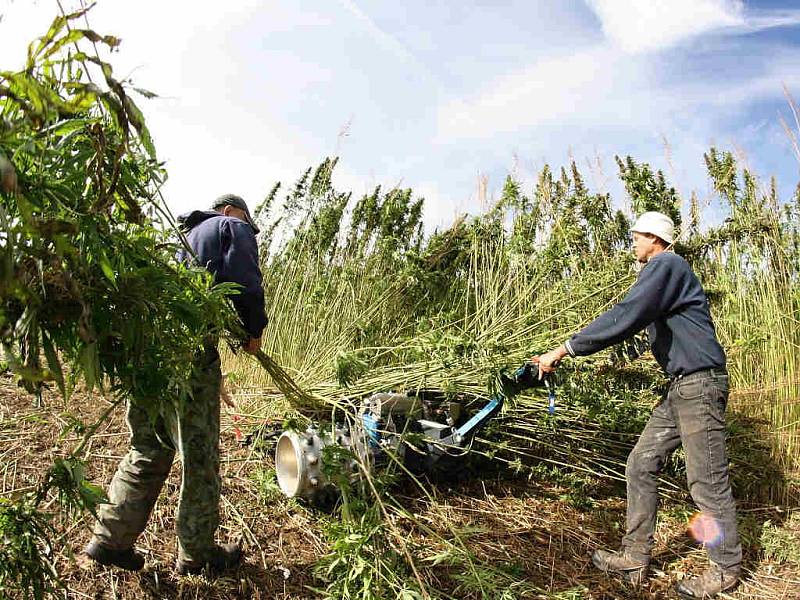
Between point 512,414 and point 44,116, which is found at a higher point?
point 44,116

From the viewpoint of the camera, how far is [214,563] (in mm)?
2678

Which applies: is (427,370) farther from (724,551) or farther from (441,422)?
(724,551)

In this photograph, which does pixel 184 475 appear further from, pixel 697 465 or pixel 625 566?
pixel 697 465

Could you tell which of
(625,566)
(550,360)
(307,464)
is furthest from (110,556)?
(625,566)

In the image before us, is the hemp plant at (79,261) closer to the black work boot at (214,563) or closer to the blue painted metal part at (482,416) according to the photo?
the black work boot at (214,563)

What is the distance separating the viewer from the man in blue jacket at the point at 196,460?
2477mm

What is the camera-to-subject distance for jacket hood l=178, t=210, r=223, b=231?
2.91 m

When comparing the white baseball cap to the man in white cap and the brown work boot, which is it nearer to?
the man in white cap

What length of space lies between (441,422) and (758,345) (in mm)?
2214

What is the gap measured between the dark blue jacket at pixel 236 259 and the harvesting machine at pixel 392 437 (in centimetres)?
67

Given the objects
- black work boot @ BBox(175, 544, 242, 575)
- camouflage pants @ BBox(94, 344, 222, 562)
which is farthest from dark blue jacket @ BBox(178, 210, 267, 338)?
black work boot @ BBox(175, 544, 242, 575)

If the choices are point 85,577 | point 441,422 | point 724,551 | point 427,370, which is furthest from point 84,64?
point 724,551

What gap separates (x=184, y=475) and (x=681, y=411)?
2.38 meters

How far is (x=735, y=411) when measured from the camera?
4.18 m
